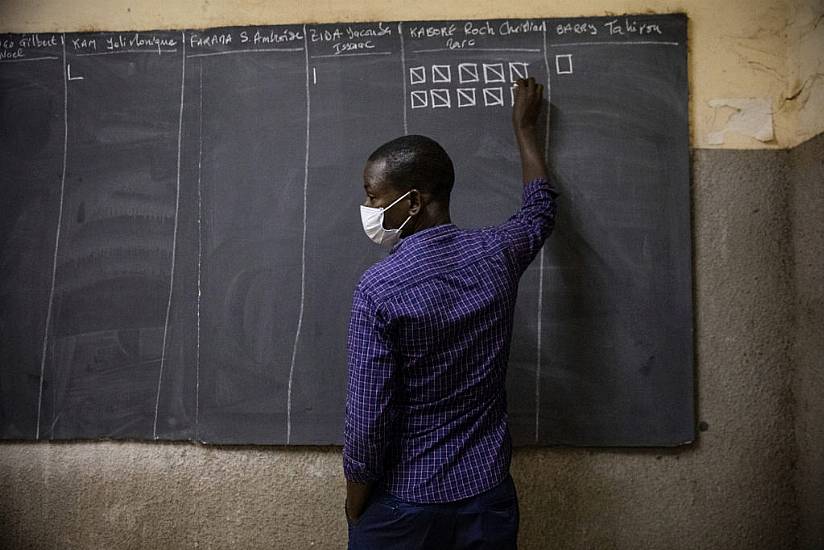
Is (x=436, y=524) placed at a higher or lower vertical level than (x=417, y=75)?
lower

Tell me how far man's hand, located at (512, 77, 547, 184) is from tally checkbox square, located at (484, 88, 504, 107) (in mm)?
58

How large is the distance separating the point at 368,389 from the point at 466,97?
115 cm

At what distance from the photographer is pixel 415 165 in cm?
133

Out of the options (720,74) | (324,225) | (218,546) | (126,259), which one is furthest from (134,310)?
(720,74)

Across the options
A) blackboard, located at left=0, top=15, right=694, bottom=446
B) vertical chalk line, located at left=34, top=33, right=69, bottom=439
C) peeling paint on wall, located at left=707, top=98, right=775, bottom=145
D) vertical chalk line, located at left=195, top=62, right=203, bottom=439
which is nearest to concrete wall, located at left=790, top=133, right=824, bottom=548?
peeling paint on wall, located at left=707, top=98, right=775, bottom=145

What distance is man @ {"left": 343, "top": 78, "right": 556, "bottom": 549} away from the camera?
4.01ft

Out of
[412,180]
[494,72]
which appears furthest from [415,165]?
[494,72]

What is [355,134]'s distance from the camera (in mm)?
1918

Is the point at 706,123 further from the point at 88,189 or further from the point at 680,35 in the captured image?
the point at 88,189

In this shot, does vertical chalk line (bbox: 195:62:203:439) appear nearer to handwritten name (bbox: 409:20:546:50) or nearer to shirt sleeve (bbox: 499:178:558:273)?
handwritten name (bbox: 409:20:546:50)

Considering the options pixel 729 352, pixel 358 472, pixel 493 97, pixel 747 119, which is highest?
pixel 493 97

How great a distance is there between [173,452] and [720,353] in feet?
6.48

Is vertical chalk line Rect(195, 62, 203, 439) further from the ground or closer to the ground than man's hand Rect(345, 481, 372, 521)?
further from the ground

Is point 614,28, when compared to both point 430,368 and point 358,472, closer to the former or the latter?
point 430,368
